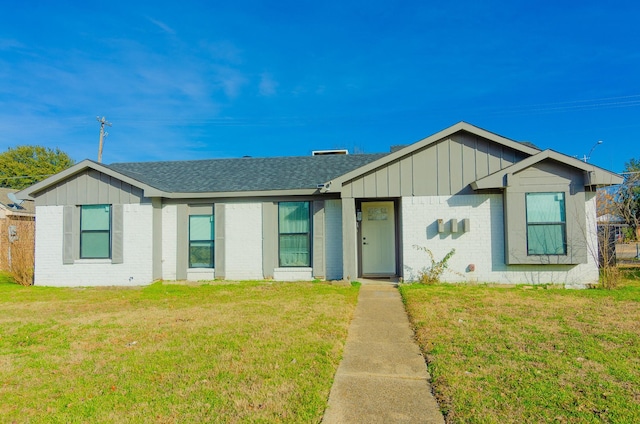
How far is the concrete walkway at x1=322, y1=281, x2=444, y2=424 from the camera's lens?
2.96m

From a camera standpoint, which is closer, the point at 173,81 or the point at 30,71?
the point at 30,71

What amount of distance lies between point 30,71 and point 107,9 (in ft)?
27.4

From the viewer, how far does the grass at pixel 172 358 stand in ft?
9.96

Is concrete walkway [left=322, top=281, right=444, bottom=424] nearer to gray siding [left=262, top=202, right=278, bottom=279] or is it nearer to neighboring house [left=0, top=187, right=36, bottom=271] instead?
gray siding [left=262, top=202, right=278, bottom=279]

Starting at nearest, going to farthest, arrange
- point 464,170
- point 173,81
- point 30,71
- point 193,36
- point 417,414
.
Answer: point 417,414 → point 464,170 → point 193,36 → point 30,71 → point 173,81

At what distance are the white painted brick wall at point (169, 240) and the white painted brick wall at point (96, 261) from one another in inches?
21.3

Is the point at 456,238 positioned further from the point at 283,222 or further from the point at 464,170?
the point at 283,222

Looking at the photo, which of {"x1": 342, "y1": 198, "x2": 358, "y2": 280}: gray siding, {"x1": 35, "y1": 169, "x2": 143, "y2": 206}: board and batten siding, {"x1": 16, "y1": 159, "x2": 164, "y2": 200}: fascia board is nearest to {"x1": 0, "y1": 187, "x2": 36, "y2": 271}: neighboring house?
{"x1": 16, "y1": 159, "x2": 164, "y2": 200}: fascia board

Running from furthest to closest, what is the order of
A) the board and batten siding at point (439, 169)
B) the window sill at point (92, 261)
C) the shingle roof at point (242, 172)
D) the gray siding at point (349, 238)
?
the shingle roof at point (242, 172)
the window sill at point (92, 261)
the gray siding at point (349, 238)
the board and batten siding at point (439, 169)

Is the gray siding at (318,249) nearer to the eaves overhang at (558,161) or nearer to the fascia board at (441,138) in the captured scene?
the fascia board at (441,138)

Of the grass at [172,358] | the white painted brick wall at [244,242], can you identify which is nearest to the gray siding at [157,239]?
the white painted brick wall at [244,242]

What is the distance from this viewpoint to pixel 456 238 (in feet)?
30.2

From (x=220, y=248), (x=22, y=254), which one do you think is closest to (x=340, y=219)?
(x=220, y=248)

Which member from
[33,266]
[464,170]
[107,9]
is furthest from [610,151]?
[33,266]
